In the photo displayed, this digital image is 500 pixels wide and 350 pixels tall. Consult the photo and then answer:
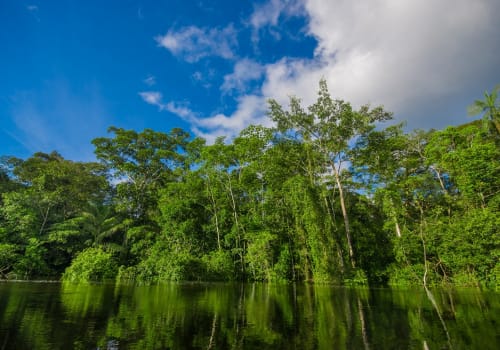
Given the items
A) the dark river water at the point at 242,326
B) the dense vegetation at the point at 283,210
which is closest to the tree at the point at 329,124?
the dense vegetation at the point at 283,210

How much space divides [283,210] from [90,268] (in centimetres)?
1534

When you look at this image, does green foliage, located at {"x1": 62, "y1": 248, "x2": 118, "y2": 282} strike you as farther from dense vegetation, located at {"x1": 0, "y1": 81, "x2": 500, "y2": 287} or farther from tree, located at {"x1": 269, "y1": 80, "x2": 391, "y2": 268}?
tree, located at {"x1": 269, "y1": 80, "x2": 391, "y2": 268}

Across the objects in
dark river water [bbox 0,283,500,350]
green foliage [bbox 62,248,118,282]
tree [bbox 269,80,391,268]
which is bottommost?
dark river water [bbox 0,283,500,350]

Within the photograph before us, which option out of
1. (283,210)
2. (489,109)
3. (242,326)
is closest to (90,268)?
(283,210)

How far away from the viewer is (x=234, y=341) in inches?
176

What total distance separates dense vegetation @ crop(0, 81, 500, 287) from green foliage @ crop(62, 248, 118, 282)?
104 mm

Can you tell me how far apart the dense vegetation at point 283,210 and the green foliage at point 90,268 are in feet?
0.34

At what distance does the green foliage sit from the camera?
61.4 ft

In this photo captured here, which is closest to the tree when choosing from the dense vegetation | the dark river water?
the dense vegetation

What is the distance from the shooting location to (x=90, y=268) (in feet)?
62.6

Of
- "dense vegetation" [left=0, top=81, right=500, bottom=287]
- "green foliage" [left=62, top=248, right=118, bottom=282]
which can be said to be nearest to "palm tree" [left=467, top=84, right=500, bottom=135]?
"dense vegetation" [left=0, top=81, right=500, bottom=287]

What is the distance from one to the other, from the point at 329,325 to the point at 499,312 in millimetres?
5313

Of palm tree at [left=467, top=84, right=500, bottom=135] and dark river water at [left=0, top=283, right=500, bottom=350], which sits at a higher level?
palm tree at [left=467, top=84, right=500, bottom=135]

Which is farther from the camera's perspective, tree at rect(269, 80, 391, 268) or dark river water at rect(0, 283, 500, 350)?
tree at rect(269, 80, 391, 268)
